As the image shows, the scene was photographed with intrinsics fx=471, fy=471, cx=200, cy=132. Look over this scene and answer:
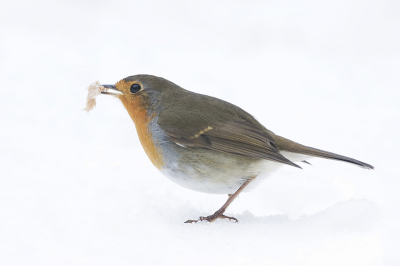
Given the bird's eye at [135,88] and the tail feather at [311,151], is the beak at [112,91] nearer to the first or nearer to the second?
the bird's eye at [135,88]

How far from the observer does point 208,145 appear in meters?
3.59

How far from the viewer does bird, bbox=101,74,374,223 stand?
3.56 meters

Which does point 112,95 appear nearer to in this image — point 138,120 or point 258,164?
point 138,120

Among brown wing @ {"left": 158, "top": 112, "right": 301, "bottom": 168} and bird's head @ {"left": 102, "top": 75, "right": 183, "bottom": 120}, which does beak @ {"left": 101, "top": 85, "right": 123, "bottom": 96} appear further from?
brown wing @ {"left": 158, "top": 112, "right": 301, "bottom": 168}

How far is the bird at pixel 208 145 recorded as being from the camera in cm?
356

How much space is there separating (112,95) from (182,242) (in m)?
1.58

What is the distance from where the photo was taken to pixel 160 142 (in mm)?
3689

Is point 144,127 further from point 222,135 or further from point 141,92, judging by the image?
point 222,135

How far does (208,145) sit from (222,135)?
157 millimetres

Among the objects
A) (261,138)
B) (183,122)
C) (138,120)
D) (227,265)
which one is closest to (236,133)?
(261,138)

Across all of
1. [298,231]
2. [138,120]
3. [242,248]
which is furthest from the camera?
[138,120]

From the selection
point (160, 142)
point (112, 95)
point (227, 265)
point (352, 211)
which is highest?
point (112, 95)

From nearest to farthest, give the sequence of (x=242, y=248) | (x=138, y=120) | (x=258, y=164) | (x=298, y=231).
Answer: (x=242, y=248), (x=298, y=231), (x=258, y=164), (x=138, y=120)

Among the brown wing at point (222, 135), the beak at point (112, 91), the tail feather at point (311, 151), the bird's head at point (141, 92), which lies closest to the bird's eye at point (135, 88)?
the bird's head at point (141, 92)
